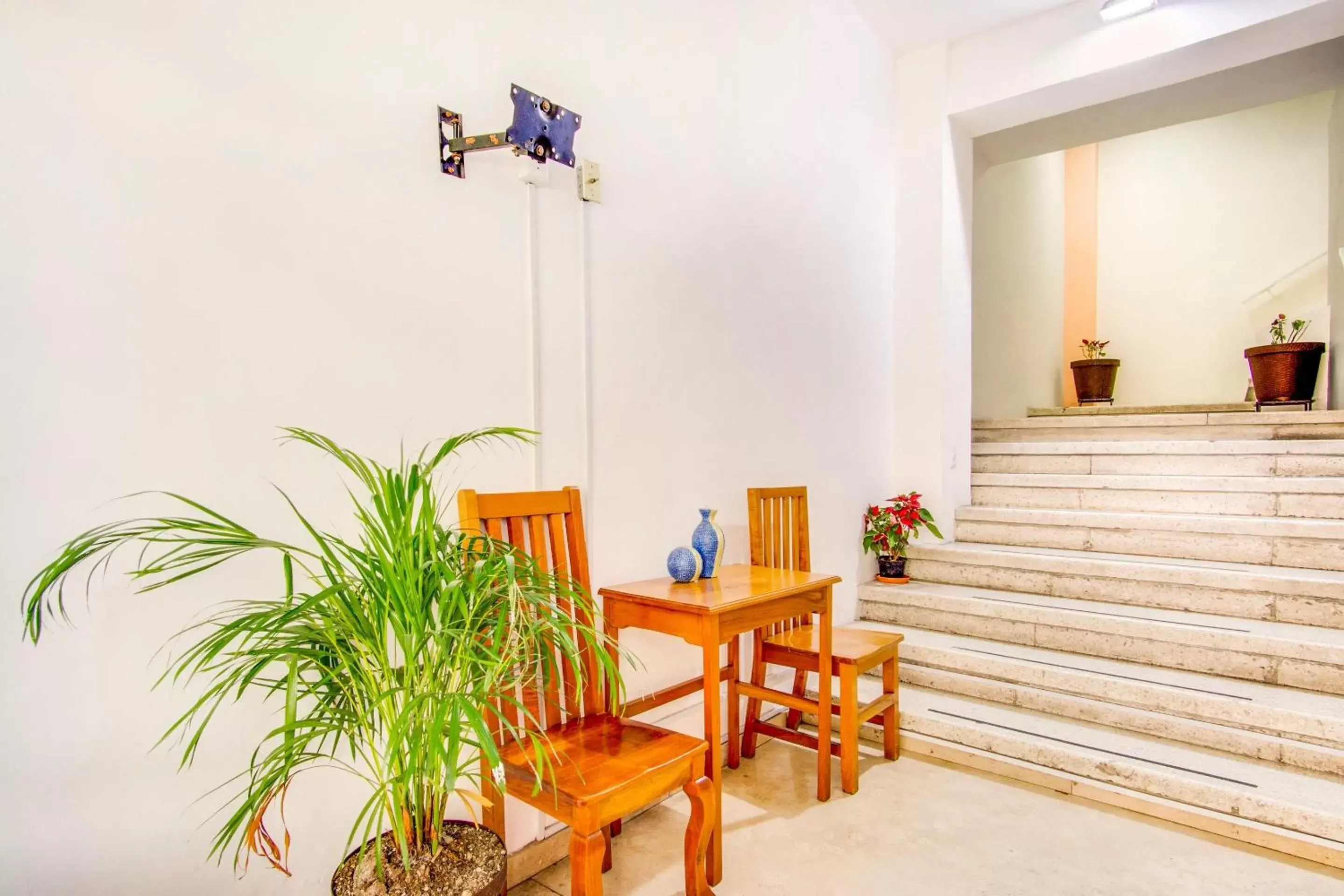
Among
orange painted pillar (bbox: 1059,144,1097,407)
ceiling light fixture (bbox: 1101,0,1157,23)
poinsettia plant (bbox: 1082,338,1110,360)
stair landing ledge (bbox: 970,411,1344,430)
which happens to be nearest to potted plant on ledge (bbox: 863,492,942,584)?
stair landing ledge (bbox: 970,411,1344,430)

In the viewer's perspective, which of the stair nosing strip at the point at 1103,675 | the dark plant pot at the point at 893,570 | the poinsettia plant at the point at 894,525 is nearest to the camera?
the stair nosing strip at the point at 1103,675

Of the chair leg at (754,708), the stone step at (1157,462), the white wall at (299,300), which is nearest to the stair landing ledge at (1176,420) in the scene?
the stone step at (1157,462)

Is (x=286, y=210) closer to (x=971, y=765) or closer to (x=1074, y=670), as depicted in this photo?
(x=971, y=765)

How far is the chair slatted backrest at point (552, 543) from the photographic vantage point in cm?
188

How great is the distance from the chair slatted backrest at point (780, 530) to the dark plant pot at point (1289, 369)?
431 centimetres

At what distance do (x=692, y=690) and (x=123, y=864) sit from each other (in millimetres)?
1615

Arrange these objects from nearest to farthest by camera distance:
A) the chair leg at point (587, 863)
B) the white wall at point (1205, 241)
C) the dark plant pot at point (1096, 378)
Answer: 1. the chair leg at point (587, 863)
2. the white wall at point (1205, 241)
3. the dark plant pot at point (1096, 378)

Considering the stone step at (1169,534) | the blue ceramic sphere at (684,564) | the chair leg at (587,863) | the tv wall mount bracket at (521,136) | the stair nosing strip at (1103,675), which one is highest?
the tv wall mount bracket at (521,136)

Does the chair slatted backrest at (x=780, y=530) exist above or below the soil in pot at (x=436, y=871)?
above

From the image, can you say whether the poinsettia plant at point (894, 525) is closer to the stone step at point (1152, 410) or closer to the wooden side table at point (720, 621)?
the wooden side table at point (720, 621)

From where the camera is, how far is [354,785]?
67.9 inches

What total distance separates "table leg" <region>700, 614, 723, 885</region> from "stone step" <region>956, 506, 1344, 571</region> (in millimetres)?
2801

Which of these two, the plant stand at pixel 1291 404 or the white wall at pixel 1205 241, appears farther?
the white wall at pixel 1205 241

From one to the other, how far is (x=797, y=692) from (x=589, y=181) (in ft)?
6.98
